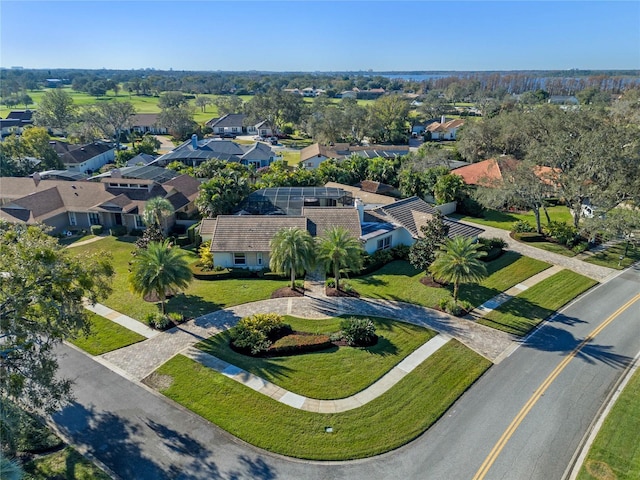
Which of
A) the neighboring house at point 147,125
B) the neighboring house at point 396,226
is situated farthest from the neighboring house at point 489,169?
the neighboring house at point 147,125

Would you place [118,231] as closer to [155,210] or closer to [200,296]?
[155,210]

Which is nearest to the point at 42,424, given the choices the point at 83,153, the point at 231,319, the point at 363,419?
the point at 231,319

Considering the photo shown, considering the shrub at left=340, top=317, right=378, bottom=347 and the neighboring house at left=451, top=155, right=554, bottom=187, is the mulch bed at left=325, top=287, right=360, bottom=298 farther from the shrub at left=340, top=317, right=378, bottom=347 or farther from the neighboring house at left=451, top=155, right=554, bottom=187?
the neighboring house at left=451, top=155, right=554, bottom=187

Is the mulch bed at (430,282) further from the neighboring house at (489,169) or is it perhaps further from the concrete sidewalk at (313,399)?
the neighboring house at (489,169)

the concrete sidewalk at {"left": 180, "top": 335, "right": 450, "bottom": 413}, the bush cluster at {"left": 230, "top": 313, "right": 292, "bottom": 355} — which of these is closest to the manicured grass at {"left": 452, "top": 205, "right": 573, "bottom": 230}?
the concrete sidewalk at {"left": 180, "top": 335, "right": 450, "bottom": 413}

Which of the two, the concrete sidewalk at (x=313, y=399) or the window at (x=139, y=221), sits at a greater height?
Result: the window at (x=139, y=221)

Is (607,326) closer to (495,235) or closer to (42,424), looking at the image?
(495,235)

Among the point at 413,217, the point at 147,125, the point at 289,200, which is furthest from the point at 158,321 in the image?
the point at 147,125
